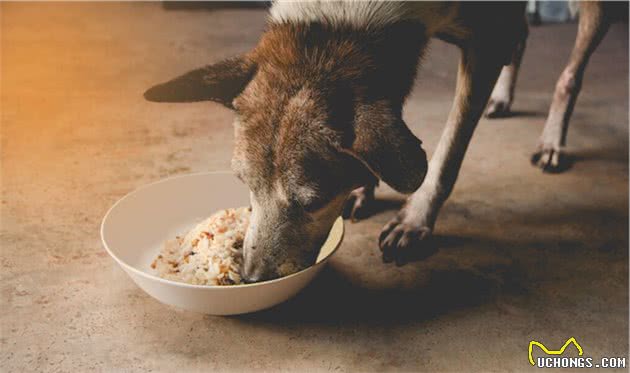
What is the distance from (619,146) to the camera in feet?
12.4

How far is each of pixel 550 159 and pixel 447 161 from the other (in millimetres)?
1056

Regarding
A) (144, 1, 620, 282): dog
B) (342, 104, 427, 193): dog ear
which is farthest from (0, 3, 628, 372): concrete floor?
(342, 104, 427, 193): dog ear

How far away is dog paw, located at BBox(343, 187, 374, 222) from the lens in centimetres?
299

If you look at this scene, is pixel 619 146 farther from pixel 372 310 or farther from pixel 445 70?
pixel 372 310

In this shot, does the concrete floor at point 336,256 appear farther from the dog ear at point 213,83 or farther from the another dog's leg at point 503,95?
the dog ear at point 213,83

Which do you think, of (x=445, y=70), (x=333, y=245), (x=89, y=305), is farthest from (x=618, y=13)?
(x=89, y=305)

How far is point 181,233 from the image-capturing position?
106 inches

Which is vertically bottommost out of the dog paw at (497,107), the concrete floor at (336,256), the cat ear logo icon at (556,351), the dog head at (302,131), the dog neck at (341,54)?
the concrete floor at (336,256)

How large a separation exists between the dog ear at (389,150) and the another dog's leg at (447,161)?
2.70ft

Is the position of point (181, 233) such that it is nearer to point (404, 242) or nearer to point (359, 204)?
point (359, 204)

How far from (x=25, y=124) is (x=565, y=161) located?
312 centimetres

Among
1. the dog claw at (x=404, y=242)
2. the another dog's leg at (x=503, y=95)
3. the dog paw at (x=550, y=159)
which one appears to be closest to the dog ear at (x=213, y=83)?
the dog claw at (x=404, y=242)

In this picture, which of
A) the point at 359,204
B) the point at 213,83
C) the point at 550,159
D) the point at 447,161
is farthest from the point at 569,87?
the point at 213,83

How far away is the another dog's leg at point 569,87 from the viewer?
342 centimetres
